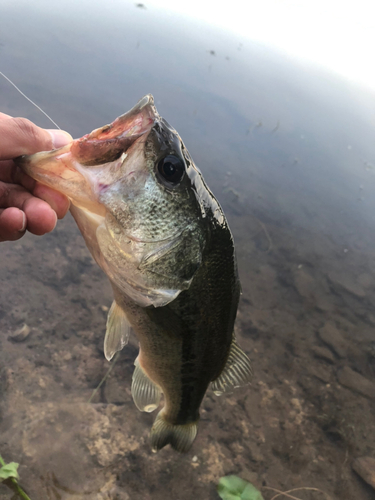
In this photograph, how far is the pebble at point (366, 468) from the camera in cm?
352

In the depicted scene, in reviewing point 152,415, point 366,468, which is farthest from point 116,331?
point 366,468

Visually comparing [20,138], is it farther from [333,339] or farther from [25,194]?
[333,339]

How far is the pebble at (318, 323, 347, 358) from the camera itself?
4845 mm

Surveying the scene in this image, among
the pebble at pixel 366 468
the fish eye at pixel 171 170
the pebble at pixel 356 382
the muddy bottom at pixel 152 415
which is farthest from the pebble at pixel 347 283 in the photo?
the fish eye at pixel 171 170

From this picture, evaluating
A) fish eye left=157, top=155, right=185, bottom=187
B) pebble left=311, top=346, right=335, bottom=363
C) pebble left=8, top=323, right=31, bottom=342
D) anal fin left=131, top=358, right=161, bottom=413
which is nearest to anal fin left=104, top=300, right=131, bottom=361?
anal fin left=131, top=358, right=161, bottom=413

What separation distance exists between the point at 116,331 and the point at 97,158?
1011 mm

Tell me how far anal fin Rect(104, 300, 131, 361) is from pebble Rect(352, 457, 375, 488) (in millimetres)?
3253

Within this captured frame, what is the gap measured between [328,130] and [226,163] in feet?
13.9

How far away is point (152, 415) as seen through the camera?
3385mm

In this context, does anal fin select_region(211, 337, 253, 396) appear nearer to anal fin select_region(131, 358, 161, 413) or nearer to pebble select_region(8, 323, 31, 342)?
anal fin select_region(131, 358, 161, 413)

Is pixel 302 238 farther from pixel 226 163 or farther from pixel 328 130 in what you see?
pixel 328 130

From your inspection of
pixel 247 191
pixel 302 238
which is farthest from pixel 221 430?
pixel 247 191

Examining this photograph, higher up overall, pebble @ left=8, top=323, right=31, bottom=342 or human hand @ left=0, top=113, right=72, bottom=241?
human hand @ left=0, top=113, right=72, bottom=241

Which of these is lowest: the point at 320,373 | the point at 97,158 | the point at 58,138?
the point at 320,373
